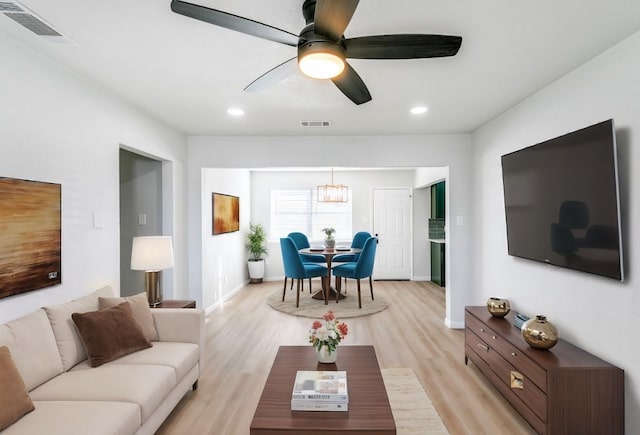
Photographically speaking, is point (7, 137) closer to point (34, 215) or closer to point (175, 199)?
point (34, 215)

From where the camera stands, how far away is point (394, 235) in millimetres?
7582

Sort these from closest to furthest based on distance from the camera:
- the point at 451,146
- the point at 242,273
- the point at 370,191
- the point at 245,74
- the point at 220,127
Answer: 1. the point at 245,74
2. the point at 220,127
3. the point at 451,146
4. the point at 242,273
5. the point at 370,191

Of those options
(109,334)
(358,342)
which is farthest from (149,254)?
(358,342)

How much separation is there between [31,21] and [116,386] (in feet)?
6.76

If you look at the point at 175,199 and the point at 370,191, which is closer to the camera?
the point at 175,199

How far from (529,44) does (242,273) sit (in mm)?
5944

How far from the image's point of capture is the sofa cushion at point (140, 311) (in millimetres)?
2578

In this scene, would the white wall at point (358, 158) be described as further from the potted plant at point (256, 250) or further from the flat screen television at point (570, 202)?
the potted plant at point (256, 250)

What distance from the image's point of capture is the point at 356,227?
301 inches

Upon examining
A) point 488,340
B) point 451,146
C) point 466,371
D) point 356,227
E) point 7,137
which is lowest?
point 466,371

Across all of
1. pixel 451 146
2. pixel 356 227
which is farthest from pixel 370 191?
pixel 451 146

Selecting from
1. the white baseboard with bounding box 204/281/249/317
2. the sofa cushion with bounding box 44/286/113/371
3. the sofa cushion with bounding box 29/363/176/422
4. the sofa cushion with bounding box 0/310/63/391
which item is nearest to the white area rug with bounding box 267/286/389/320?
the white baseboard with bounding box 204/281/249/317

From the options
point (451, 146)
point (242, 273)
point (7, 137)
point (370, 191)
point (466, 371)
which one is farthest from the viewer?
point (370, 191)

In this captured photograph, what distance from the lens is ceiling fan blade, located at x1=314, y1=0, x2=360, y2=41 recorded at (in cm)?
132
